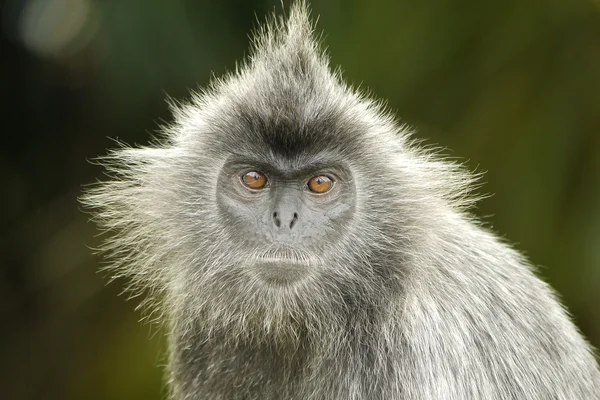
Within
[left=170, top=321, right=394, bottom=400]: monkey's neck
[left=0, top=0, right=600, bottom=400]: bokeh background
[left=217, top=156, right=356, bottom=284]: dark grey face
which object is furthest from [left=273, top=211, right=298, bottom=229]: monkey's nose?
[left=0, top=0, right=600, bottom=400]: bokeh background

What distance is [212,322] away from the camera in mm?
4328

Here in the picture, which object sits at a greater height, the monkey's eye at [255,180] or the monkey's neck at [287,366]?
the monkey's eye at [255,180]

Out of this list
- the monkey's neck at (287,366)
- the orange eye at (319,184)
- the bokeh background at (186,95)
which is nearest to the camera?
the monkey's neck at (287,366)

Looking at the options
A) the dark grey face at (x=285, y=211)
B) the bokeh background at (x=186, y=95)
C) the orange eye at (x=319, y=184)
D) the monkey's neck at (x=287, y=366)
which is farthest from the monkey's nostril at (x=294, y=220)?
the bokeh background at (x=186, y=95)

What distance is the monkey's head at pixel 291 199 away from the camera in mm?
4102

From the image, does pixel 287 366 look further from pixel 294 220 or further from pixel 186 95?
pixel 186 95

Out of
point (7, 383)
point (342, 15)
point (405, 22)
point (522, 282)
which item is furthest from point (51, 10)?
point (522, 282)

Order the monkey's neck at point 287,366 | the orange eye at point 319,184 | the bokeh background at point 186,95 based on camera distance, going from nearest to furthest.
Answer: the monkey's neck at point 287,366
the orange eye at point 319,184
the bokeh background at point 186,95

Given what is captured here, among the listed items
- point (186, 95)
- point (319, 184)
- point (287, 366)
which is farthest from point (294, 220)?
point (186, 95)

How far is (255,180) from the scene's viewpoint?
13.8 feet

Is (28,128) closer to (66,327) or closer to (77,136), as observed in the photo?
(77,136)

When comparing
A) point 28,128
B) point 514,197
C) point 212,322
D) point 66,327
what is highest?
point 28,128

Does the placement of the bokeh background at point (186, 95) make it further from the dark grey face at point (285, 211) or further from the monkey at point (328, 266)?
the dark grey face at point (285, 211)

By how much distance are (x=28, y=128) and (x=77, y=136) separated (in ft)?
1.43
